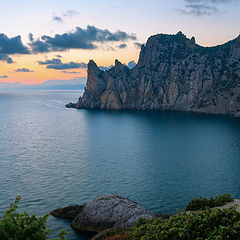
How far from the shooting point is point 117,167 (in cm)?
7050

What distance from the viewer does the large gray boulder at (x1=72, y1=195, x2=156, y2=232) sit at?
39812 mm

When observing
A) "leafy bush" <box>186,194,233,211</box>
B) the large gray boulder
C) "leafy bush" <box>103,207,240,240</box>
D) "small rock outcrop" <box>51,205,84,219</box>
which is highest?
"leafy bush" <box>103,207,240,240</box>

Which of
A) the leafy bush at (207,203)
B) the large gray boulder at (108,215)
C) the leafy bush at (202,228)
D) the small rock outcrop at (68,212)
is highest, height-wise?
the leafy bush at (202,228)

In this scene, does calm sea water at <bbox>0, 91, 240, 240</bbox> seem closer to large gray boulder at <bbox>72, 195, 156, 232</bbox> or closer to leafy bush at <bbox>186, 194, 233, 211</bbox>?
large gray boulder at <bbox>72, 195, 156, 232</bbox>

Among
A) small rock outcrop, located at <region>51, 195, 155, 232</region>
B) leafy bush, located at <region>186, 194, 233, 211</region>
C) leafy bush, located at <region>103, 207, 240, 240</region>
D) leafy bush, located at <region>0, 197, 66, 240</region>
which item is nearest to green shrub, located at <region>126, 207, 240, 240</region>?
leafy bush, located at <region>103, 207, 240, 240</region>

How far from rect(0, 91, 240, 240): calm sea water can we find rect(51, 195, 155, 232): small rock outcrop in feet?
6.97

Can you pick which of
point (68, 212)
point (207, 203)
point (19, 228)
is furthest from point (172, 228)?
point (68, 212)

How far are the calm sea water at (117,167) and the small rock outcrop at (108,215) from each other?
6.97 feet

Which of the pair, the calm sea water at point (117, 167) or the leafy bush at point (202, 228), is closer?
the leafy bush at point (202, 228)

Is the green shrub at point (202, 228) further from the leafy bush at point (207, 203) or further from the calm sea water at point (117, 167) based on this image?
the calm sea water at point (117, 167)

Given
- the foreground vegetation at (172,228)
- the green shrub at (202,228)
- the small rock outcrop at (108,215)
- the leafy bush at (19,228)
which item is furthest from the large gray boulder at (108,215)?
the leafy bush at (19,228)

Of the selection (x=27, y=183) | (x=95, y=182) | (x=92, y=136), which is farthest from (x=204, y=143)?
(x=27, y=183)

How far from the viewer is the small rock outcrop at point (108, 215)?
39.8 m

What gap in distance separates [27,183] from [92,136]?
58.6m
